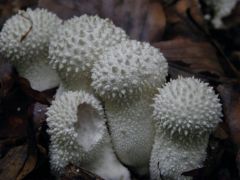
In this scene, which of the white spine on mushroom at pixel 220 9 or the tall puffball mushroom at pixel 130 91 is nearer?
the tall puffball mushroom at pixel 130 91

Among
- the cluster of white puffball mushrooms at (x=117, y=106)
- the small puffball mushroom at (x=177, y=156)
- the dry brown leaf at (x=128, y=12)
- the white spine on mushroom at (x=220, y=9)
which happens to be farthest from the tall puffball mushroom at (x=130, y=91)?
the white spine on mushroom at (x=220, y=9)

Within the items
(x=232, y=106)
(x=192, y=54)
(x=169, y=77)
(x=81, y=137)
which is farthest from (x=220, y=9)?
(x=81, y=137)

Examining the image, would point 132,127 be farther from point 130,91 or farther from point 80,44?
point 80,44

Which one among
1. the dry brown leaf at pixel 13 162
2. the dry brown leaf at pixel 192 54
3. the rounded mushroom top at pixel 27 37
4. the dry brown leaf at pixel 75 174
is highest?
the dry brown leaf at pixel 192 54

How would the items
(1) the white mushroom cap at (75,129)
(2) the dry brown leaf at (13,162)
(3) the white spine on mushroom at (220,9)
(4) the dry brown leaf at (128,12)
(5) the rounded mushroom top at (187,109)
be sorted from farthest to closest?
(3) the white spine on mushroom at (220,9), (4) the dry brown leaf at (128,12), (2) the dry brown leaf at (13,162), (1) the white mushroom cap at (75,129), (5) the rounded mushroom top at (187,109)

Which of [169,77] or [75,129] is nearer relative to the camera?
[75,129]

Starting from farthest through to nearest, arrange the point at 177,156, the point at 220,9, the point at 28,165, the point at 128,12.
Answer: the point at 220,9
the point at 128,12
the point at 28,165
the point at 177,156

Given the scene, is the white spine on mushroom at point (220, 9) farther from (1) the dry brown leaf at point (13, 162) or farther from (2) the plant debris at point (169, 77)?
(1) the dry brown leaf at point (13, 162)
